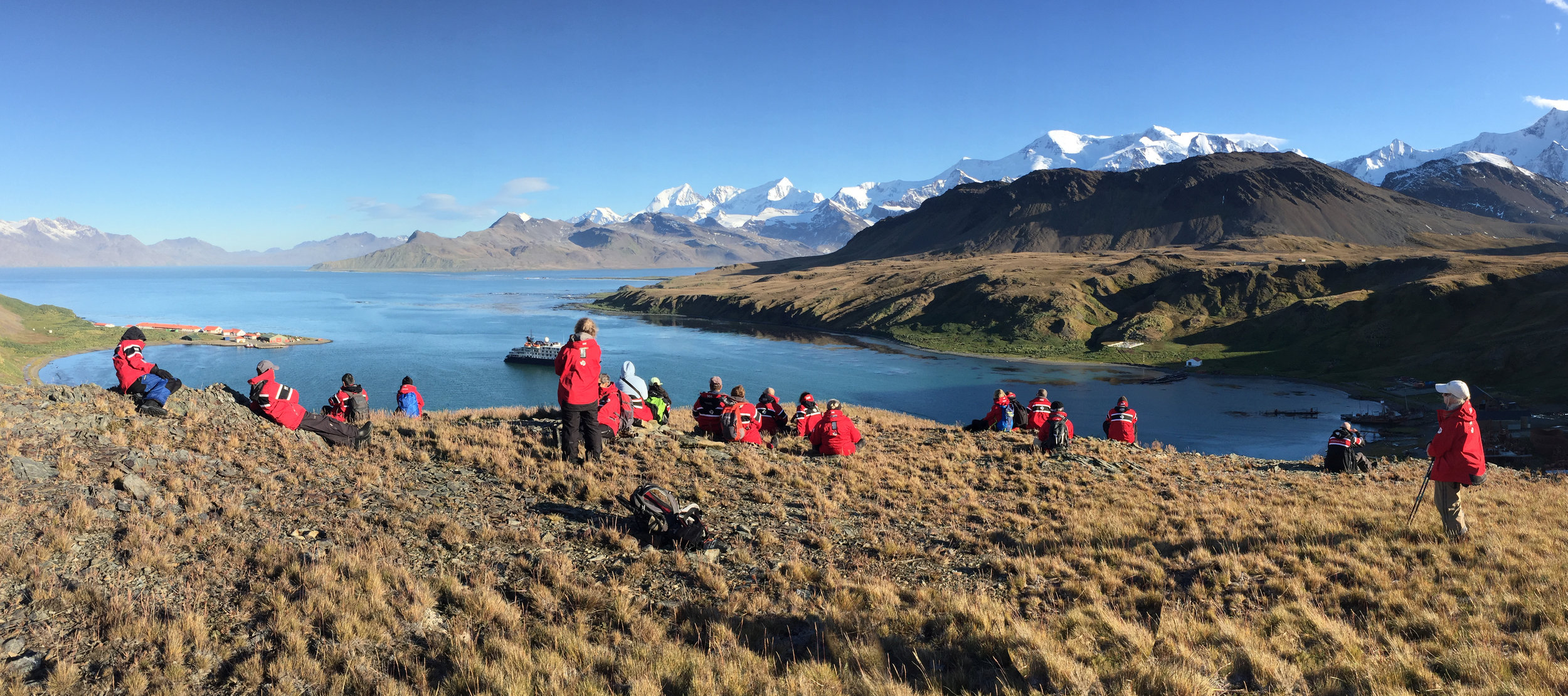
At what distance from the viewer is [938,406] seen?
57062 mm

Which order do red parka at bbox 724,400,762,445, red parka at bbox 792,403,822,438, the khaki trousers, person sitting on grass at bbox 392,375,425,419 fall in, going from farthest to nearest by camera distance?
person sitting on grass at bbox 392,375,425,419, red parka at bbox 792,403,822,438, red parka at bbox 724,400,762,445, the khaki trousers

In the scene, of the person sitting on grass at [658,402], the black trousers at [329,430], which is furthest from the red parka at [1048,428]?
the black trousers at [329,430]

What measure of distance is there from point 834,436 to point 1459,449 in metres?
9.57

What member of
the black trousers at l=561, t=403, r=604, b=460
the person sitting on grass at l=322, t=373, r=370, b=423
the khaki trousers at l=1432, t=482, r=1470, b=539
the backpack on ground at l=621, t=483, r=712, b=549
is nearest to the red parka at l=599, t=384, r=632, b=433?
the black trousers at l=561, t=403, r=604, b=460

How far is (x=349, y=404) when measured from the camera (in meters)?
16.0

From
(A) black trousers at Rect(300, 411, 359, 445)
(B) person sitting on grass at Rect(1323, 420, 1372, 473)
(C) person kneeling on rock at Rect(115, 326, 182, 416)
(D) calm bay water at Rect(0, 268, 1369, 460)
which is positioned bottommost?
(D) calm bay water at Rect(0, 268, 1369, 460)

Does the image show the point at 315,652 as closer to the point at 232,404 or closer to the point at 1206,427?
the point at 232,404

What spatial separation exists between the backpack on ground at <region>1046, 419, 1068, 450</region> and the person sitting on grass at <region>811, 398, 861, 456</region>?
469 cm

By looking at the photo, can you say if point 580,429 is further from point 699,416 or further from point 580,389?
point 699,416

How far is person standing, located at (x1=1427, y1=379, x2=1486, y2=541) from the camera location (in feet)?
28.9

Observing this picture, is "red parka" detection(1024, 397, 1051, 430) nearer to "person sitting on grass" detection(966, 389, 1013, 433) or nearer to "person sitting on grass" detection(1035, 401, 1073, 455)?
"person sitting on grass" detection(966, 389, 1013, 433)

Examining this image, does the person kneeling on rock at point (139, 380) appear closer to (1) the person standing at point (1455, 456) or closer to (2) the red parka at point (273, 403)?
(2) the red parka at point (273, 403)

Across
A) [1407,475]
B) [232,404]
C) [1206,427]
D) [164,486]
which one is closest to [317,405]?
[232,404]

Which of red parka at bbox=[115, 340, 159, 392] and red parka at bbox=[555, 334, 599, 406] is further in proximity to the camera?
red parka at bbox=[115, 340, 159, 392]
